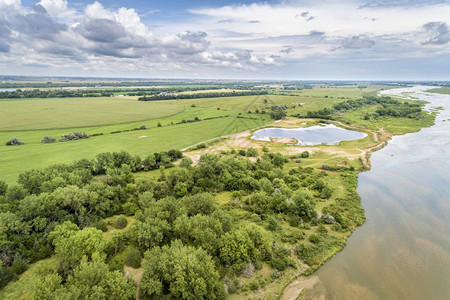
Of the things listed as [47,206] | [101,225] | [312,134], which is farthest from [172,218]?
[312,134]

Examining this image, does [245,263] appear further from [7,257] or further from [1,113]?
[1,113]

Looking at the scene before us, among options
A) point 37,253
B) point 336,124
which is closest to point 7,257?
point 37,253

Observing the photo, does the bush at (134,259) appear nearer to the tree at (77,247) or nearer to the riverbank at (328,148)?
the tree at (77,247)

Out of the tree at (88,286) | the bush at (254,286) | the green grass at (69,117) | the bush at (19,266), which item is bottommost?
the bush at (254,286)

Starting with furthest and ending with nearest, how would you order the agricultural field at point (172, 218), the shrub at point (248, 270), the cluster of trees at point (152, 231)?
the shrub at point (248, 270), the agricultural field at point (172, 218), the cluster of trees at point (152, 231)

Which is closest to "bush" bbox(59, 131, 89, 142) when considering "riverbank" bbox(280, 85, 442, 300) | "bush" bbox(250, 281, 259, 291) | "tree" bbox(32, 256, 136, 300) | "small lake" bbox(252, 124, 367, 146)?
"small lake" bbox(252, 124, 367, 146)

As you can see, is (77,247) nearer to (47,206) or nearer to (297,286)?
(47,206)

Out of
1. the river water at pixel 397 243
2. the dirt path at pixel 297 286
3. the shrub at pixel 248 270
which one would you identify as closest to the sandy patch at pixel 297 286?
the dirt path at pixel 297 286
